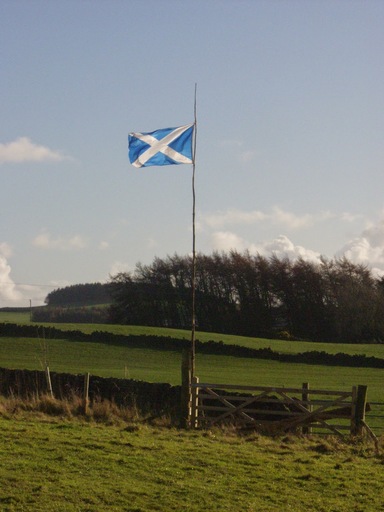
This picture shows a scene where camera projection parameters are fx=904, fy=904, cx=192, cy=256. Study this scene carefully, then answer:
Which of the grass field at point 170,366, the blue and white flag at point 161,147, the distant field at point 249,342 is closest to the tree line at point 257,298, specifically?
the distant field at point 249,342

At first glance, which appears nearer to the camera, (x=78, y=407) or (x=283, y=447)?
(x=283, y=447)

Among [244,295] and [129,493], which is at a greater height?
[244,295]

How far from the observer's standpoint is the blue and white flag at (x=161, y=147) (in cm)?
2480

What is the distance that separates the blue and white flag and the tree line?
63974 millimetres

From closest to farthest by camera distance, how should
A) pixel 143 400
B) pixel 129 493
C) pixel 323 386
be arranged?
pixel 129 493 < pixel 143 400 < pixel 323 386

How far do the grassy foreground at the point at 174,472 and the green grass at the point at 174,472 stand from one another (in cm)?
2

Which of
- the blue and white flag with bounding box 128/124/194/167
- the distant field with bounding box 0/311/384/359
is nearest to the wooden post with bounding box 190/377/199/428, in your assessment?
the blue and white flag with bounding box 128/124/194/167

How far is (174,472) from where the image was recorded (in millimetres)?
15203

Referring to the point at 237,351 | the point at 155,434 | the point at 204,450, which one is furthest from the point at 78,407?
the point at 237,351

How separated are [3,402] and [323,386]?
19.5 m

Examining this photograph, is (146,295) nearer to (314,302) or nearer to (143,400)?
(314,302)

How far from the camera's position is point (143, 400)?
28.6 metres

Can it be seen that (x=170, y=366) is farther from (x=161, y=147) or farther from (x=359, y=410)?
(x=359, y=410)

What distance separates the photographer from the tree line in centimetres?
9312
